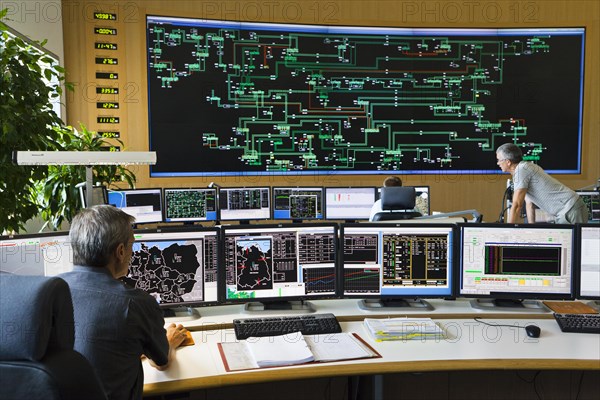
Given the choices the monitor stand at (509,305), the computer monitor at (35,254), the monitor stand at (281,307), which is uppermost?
the computer monitor at (35,254)

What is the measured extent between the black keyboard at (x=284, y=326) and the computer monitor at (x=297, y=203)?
284 cm

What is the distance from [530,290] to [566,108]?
16.1 ft

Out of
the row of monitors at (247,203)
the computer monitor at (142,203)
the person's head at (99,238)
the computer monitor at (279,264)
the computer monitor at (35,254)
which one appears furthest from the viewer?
the row of monitors at (247,203)

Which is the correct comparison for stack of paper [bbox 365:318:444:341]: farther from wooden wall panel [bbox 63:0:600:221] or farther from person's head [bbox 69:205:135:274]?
wooden wall panel [bbox 63:0:600:221]

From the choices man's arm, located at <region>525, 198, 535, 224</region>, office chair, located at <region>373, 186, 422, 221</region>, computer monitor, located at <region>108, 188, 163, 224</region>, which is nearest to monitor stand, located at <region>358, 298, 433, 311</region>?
office chair, located at <region>373, 186, 422, 221</region>

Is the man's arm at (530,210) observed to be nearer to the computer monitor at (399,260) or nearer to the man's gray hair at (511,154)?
the man's gray hair at (511,154)

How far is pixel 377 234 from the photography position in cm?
270

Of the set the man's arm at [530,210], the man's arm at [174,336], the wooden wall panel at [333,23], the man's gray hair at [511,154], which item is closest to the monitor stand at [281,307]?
the man's arm at [174,336]

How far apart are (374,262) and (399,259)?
0.39 feet

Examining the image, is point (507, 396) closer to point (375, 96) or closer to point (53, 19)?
point (375, 96)

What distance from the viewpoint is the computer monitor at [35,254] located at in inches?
92.4

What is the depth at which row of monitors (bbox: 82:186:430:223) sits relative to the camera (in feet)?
16.3

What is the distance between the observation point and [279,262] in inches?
105

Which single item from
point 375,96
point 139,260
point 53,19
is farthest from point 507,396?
point 53,19
